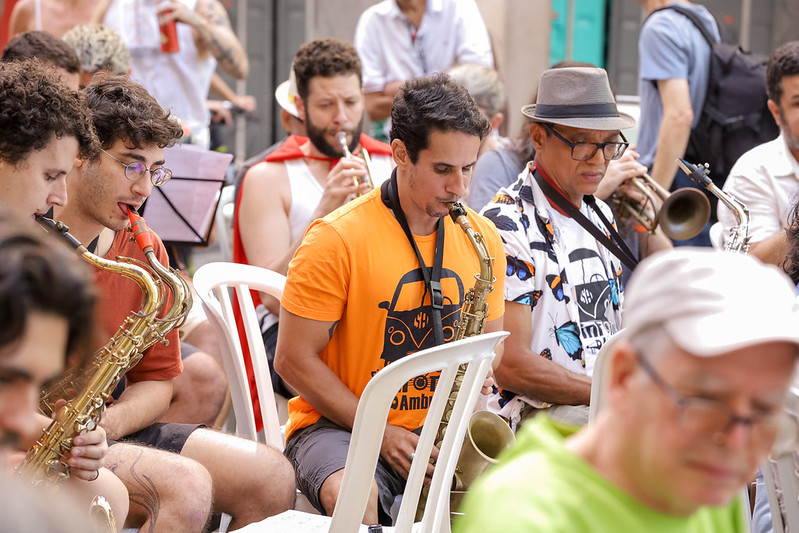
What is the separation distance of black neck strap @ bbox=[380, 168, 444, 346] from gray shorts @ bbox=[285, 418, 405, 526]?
15.6 inches

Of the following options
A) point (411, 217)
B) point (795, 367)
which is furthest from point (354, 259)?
point (795, 367)

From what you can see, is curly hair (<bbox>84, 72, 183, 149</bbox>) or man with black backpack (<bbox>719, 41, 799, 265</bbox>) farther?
man with black backpack (<bbox>719, 41, 799, 265</bbox>)

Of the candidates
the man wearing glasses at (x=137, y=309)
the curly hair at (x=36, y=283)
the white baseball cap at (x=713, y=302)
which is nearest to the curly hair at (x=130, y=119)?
the man wearing glasses at (x=137, y=309)

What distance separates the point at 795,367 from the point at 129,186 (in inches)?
81.5

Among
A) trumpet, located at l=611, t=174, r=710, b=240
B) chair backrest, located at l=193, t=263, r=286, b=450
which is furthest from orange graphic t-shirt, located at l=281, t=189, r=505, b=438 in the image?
trumpet, located at l=611, t=174, r=710, b=240

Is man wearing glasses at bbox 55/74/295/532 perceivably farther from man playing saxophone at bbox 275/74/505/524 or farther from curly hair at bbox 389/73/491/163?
curly hair at bbox 389/73/491/163

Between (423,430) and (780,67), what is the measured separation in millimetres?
2664

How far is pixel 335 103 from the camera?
13.9ft

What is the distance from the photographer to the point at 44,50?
410 centimetres

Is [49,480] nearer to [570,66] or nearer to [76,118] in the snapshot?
[76,118]

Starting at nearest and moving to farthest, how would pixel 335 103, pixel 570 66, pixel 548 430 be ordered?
1. pixel 548 430
2. pixel 570 66
3. pixel 335 103

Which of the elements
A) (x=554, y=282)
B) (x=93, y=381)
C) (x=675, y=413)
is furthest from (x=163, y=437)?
(x=675, y=413)

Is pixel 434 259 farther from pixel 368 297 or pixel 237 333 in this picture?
pixel 237 333

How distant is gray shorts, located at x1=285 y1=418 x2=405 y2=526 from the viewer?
8.71 ft
